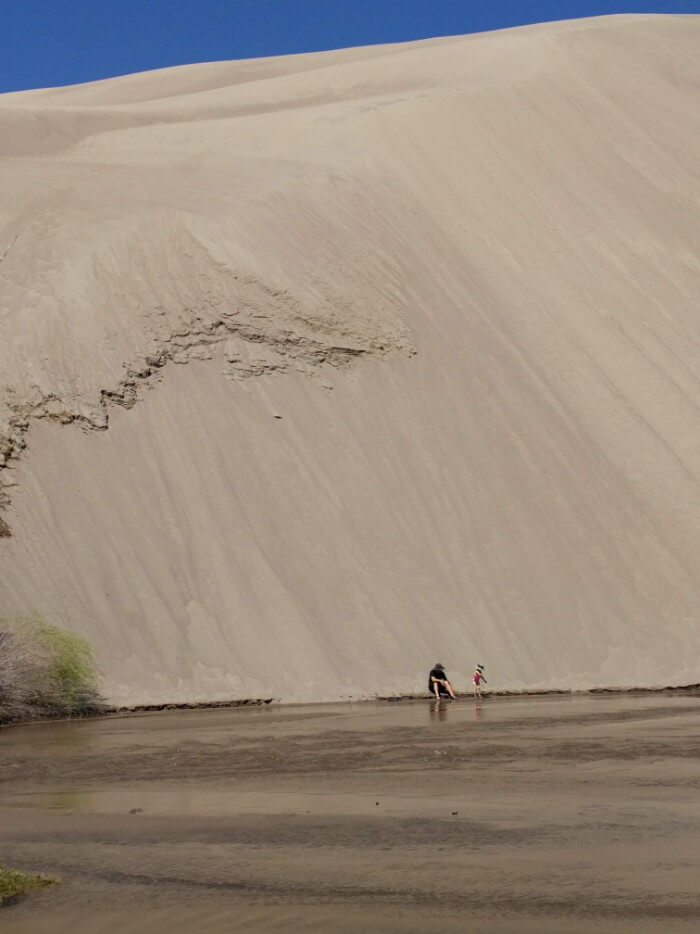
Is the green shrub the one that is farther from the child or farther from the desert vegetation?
the child

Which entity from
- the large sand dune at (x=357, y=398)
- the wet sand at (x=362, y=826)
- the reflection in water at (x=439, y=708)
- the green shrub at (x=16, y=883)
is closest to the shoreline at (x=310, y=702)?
the large sand dune at (x=357, y=398)

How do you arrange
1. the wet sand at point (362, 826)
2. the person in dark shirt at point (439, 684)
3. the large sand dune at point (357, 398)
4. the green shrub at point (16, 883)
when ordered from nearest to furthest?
the wet sand at point (362, 826)
the green shrub at point (16, 883)
the person in dark shirt at point (439, 684)
the large sand dune at point (357, 398)

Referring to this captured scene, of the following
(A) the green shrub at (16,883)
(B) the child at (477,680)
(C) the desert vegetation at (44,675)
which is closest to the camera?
(A) the green shrub at (16,883)

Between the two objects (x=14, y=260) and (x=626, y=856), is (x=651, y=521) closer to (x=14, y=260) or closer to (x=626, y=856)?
(x=14, y=260)

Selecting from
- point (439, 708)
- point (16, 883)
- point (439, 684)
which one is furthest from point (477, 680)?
point (16, 883)

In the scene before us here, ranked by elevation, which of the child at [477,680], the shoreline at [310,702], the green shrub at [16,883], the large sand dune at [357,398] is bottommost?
the green shrub at [16,883]

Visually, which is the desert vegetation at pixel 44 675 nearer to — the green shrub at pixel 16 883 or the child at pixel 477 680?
the child at pixel 477 680
